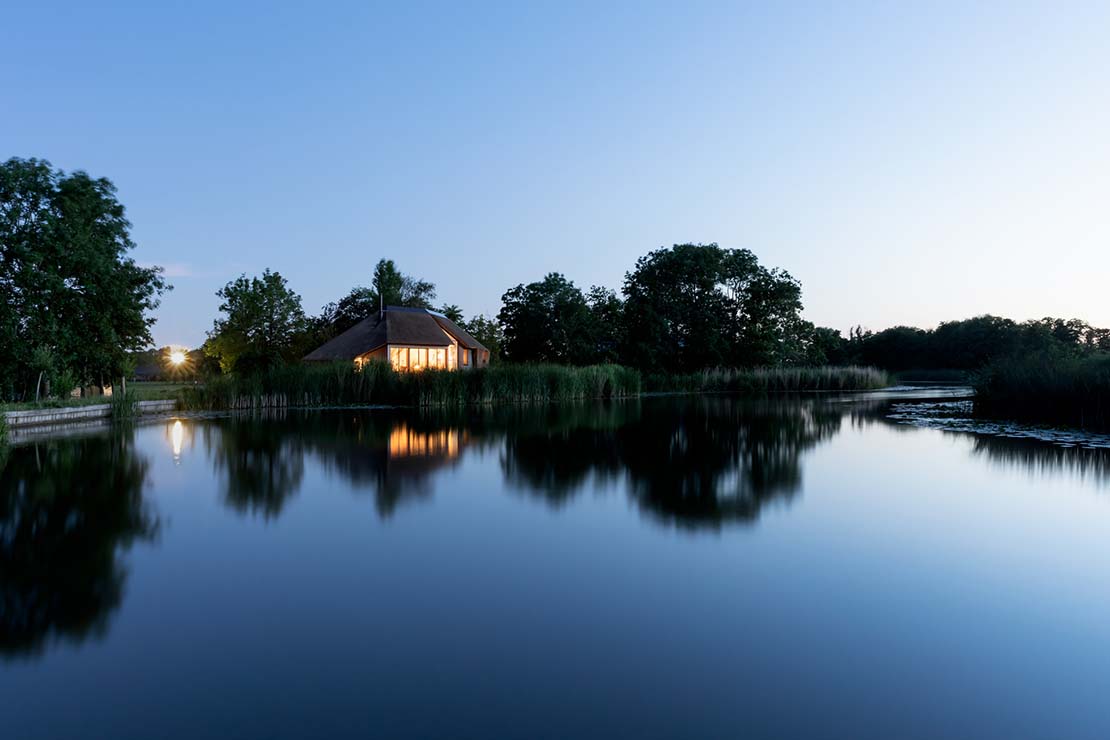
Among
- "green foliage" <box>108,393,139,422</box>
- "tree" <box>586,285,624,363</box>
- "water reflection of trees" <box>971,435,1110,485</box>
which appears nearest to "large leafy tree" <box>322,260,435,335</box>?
"tree" <box>586,285,624,363</box>

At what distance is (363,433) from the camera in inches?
623

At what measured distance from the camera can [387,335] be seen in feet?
119

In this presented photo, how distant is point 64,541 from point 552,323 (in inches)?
1524

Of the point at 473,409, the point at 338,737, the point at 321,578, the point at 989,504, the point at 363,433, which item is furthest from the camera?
the point at 473,409

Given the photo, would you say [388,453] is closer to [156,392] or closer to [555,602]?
[555,602]

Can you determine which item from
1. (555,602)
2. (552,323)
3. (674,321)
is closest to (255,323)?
(552,323)

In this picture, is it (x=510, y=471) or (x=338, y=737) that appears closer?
(x=338, y=737)

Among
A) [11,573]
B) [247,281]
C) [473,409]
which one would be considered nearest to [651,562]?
[11,573]

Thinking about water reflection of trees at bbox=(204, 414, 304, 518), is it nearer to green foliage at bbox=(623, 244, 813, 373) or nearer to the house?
the house

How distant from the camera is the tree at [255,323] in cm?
3969

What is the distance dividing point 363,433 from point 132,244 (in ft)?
47.7

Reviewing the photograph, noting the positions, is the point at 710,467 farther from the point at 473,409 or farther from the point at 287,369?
the point at 287,369

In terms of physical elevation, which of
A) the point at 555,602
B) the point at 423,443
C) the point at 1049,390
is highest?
the point at 1049,390

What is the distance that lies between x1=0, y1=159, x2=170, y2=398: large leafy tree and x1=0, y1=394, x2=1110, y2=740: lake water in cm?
1334
